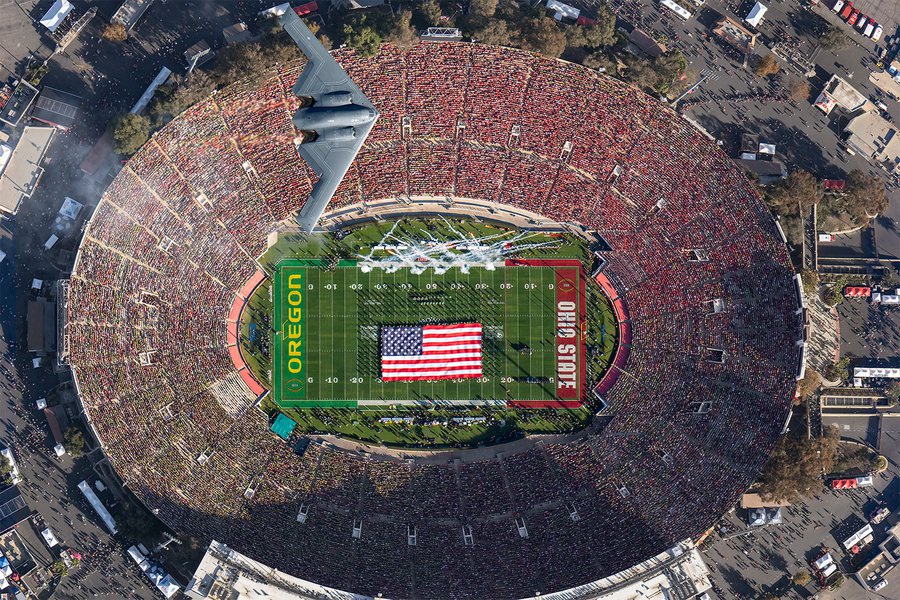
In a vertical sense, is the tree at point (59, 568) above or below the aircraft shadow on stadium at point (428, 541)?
below

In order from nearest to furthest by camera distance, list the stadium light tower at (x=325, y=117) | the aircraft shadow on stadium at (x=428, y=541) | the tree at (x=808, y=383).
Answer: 1. the stadium light tower at (x=325, y=117)
2. the aircraft shadow on stadium at (x=428, y=541)
3. the tree at (x=808, y=383)

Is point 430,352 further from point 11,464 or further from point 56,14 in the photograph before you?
point 56,14

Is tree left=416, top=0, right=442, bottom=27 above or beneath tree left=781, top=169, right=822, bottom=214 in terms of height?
above

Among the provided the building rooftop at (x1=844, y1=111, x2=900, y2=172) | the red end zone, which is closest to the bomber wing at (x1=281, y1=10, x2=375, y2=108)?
the red end zone

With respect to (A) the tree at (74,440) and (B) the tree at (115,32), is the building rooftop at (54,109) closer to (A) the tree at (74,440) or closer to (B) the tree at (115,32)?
(B) the tree at (115,32)

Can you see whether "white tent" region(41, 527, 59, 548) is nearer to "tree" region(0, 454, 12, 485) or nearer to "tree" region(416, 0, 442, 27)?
"tree" region(0, 454, 12, 485)

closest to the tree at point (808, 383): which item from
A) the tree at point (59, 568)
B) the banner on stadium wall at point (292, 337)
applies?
the banner on stadium wall at point (292, 337)
